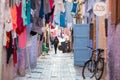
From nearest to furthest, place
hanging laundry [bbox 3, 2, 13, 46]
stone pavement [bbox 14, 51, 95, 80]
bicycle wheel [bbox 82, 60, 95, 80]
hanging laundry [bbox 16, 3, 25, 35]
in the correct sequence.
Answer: hanging laundry [bbox 3, 2, 13, 46] < hanging laundry [bbox 16, 3, 25, 35] < bicycle wheel [bbox 82, 60, 95, 80] < stone pavement [bbox 14, 51, 95, 80]

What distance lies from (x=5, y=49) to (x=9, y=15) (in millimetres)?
1786

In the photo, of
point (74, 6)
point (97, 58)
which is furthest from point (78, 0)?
point (97, 58)

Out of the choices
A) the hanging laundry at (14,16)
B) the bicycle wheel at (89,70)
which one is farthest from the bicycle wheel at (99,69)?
the hanging laundry at (14,16)

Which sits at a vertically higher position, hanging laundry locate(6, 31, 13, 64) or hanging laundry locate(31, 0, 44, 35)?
hanging laundry locate(31, 0, 44, 35)

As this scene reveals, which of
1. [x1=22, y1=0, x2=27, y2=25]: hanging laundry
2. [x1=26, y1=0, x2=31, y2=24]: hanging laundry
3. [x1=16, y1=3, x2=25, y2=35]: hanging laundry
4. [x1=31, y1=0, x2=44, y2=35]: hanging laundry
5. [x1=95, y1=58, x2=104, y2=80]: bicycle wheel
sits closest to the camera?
[x1=16, y1=3, x2=25, y2=35]: hanging laundry

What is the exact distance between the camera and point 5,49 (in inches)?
432

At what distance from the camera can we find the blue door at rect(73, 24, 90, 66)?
67.1 feet

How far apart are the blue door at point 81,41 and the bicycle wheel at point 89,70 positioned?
5164mm

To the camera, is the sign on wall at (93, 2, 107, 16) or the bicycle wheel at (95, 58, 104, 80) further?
the bicycle wheel at (95, 58, 104, 80)

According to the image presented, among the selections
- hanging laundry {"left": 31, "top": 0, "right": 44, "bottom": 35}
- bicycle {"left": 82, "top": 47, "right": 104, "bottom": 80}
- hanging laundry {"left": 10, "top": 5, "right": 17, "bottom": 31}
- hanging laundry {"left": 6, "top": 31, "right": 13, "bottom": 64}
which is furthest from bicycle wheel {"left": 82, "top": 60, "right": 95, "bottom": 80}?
hanging laundry {"left": 10, "top": 5, "right": 17, "bottom": 31}

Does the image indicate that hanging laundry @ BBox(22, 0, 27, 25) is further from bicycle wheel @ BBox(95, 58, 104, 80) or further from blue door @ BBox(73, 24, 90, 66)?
blue door @ BBox(73, 24, 90, 66)

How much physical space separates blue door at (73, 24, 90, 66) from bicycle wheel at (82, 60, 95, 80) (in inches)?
203

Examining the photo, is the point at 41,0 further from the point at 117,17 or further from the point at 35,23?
the point at 117,17

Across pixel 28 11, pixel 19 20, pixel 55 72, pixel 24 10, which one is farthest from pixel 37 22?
pixel 55 72
